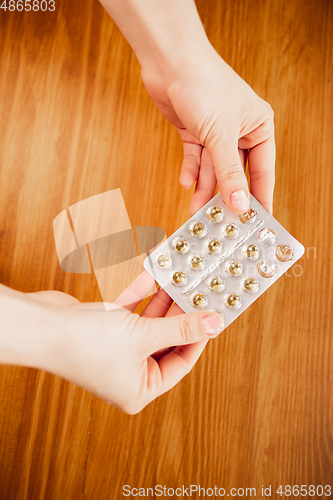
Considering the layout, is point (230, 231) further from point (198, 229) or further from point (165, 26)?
point (165, 26)

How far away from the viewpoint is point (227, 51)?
692mm

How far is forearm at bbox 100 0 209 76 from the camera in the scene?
1.70 ft

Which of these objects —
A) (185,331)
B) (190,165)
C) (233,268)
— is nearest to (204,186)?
(190,165)

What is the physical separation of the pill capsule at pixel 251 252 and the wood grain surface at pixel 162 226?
145 mm

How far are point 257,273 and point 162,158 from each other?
0.29m

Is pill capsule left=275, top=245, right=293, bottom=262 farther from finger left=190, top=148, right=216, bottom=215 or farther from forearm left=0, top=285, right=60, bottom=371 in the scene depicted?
forearm left=0, top=285, right=60, bottom=371

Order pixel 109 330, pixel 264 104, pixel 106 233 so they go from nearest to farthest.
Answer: pixel 109 330, pixel 264 104, pixel 106 233

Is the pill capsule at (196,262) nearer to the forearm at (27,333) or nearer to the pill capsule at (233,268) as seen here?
the pill capsule at (233,268)

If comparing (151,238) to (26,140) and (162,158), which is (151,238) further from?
(26,140)

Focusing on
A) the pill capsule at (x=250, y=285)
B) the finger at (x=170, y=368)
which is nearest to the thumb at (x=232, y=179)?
the pill capsule at (x=250, y=285)

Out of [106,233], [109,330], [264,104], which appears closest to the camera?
[109,330]

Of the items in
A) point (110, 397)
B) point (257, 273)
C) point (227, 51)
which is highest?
point (227, 51)

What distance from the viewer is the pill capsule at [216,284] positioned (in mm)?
524

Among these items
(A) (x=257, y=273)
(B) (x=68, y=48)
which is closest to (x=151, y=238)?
(A) (x=257, y=273)
